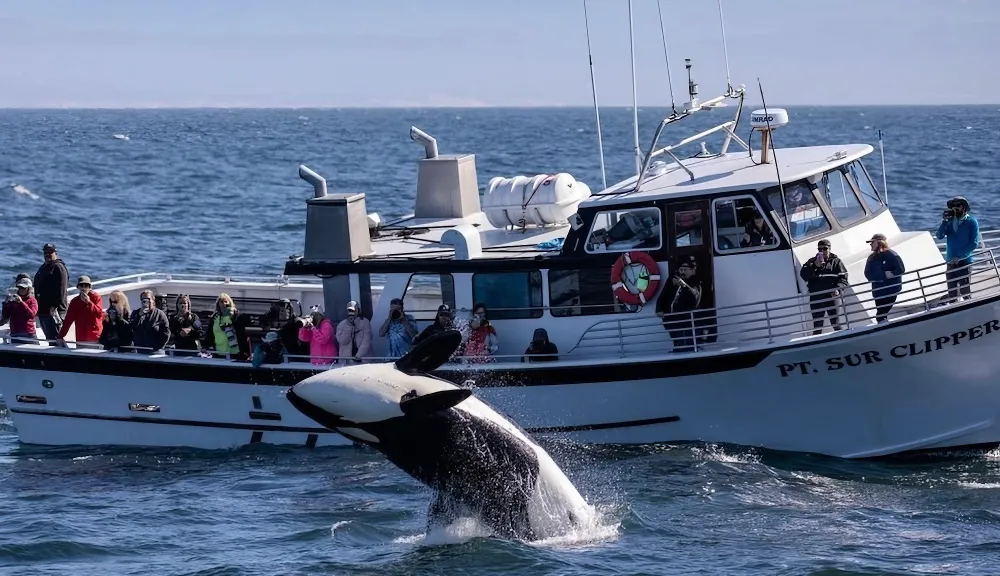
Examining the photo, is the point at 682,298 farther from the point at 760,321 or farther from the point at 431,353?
the point at 431,353

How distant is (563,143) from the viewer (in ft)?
350

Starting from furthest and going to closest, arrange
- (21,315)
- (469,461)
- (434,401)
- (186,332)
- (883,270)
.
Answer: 1. (21,315)
2. (186,332)
3. (883,270)
4. (469,461)
5. (434,401)

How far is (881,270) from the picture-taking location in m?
15.4

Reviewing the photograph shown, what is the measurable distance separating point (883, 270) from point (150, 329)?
30.2ft

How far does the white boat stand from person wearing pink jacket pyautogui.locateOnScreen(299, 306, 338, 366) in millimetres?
320

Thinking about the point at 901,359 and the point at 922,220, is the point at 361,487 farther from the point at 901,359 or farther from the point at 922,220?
the point at 922,220

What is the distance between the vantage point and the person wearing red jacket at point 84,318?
18.0 meters

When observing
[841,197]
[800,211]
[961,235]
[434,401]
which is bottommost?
[434,401]

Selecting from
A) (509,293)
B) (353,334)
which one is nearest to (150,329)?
(353,334)

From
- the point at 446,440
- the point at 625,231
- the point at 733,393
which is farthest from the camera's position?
the point at 625,231

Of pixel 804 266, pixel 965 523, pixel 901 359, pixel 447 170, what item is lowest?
pixel 965 523

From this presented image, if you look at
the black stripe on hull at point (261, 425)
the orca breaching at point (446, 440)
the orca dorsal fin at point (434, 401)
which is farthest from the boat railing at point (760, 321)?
the orca dorsal fin at point (434, 401)

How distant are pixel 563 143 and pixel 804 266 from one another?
9196 cm

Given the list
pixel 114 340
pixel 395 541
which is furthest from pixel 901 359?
pixel 114 340
